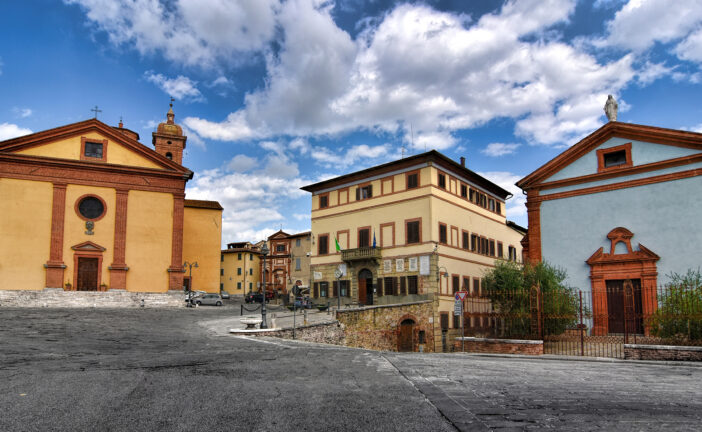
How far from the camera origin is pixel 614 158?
25156mm

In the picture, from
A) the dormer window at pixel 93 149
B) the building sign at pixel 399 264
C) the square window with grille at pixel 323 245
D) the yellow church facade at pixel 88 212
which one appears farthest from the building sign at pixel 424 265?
the dormer window at pixel 93 149

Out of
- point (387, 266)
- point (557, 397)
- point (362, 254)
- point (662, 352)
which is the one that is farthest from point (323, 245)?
point (557, 397)

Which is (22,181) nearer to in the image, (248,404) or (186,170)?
(186,170)

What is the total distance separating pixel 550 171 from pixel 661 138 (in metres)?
5.02

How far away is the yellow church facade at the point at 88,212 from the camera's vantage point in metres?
34.3

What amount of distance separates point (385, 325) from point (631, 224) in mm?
15056

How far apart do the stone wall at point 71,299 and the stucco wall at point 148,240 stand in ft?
5.67

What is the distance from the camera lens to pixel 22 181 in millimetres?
34781

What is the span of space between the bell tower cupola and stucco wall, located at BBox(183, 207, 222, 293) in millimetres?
9607

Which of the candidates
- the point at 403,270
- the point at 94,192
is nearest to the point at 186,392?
the point at 403,270

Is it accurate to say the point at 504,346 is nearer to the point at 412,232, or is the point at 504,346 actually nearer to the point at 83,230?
the point at 412,232

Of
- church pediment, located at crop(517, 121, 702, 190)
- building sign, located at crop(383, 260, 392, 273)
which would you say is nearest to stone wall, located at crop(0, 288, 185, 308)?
building sign, located at crop(383, 260, 392, 273)

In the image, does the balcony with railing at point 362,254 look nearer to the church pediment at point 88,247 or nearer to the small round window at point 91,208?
the church pediment at point 88,247

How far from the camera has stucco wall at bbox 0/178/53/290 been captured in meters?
33.6
